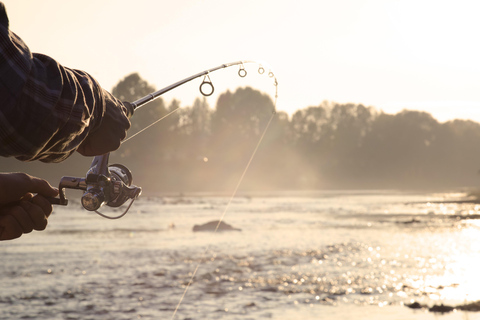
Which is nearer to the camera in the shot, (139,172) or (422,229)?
(422,229)

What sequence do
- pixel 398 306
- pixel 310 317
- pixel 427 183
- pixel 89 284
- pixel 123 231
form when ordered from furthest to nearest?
pixel 427 183, pixel 123 231, pixel 89 284, pixel 398 306, pixel 310 317

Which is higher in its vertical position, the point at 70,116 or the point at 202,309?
the point at 70,116

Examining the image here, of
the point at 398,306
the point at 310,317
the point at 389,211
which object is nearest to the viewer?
the point at 310,317

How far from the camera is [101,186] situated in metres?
2.35

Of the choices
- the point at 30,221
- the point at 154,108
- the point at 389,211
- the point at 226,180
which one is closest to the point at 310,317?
the point at 30,221

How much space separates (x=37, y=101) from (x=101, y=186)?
1.01m

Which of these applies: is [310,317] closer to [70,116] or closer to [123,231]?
[70,116]

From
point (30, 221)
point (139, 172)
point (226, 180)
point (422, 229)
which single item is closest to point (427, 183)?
point (226, 180)

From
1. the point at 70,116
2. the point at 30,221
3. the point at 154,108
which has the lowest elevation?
the point at 30,221

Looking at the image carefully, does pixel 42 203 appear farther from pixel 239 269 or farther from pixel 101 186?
pixel 239 269

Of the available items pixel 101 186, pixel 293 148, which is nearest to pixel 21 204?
pixel 101 186

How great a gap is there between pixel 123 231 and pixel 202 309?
55.8ft

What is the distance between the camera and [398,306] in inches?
564

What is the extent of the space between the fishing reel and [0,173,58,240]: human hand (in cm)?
27
